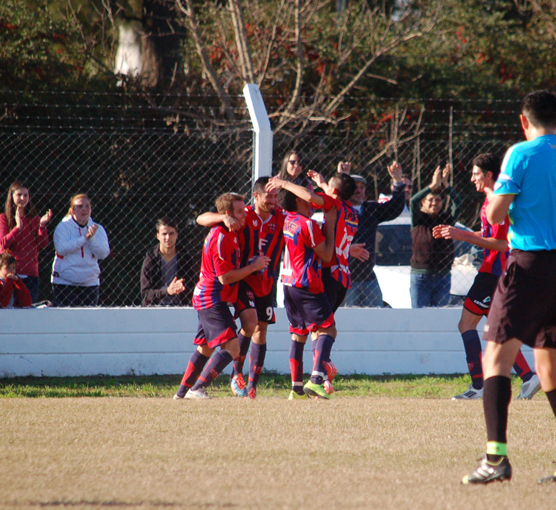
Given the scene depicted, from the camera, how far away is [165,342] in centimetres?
789

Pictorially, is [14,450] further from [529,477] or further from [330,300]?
[330,300]

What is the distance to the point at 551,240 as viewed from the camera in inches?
138

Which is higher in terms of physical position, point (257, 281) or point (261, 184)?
point (261, 184)

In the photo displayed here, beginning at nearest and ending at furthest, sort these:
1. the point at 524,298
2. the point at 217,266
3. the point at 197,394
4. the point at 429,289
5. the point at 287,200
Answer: the point at 524,298
the point at 217,266
the point at 197,394
the point at 287,200
the point at 429,289

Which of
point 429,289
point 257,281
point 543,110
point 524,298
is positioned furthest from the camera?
point 429,289

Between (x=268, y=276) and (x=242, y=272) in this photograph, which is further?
(x=268, y=276)

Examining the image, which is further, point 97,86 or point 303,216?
point 97,86

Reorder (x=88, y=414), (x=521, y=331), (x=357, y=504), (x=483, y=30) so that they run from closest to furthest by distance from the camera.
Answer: (x=357, y=504) → (x=521, y=331) → (x=88, y=414) → (x=483, y=30)

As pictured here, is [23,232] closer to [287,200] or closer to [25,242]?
[25,242]

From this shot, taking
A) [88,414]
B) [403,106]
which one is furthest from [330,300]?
[403,106]

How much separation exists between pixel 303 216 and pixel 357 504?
365 centimetres

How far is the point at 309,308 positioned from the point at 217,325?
875mm

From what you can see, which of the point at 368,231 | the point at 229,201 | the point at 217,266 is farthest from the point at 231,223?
the point at 368,231

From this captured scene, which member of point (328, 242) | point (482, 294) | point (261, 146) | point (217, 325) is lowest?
point (217, 325)
